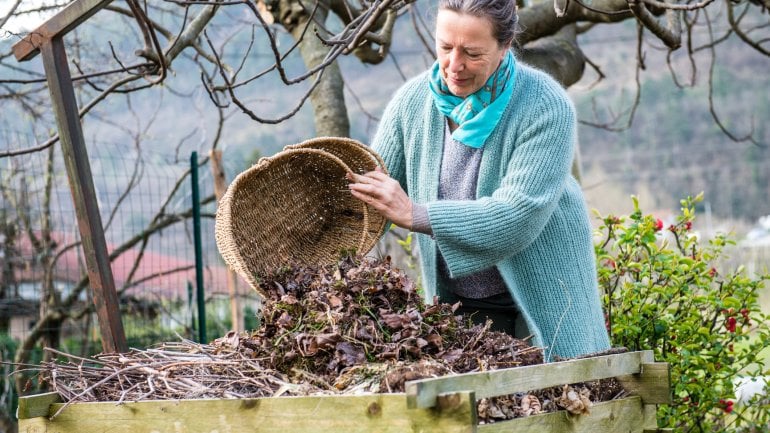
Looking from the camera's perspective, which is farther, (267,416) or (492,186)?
(492,186)

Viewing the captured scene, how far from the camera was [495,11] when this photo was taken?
2453 mm

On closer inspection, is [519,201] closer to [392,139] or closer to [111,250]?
[392,139]

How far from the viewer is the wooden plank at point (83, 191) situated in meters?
2.97

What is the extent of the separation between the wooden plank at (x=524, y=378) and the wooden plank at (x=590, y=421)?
0.24 ft

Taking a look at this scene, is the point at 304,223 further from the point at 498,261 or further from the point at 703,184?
the point at 703,184

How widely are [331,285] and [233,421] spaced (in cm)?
41

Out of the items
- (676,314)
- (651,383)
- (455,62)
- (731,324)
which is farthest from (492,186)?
(731,324)

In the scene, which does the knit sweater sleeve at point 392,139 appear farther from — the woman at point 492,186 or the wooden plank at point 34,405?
the wooden plank at point 34,405

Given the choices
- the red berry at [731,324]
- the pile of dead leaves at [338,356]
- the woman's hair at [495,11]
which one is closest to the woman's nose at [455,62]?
the woman's hair at [495,11]

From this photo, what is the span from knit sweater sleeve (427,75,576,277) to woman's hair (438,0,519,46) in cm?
20

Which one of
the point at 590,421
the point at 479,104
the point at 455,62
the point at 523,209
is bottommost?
the point at 590,421

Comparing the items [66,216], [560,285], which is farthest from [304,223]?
[66,216]

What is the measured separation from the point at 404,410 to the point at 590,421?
22.8 inches

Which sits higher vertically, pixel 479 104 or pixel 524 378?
pixel 479 104
